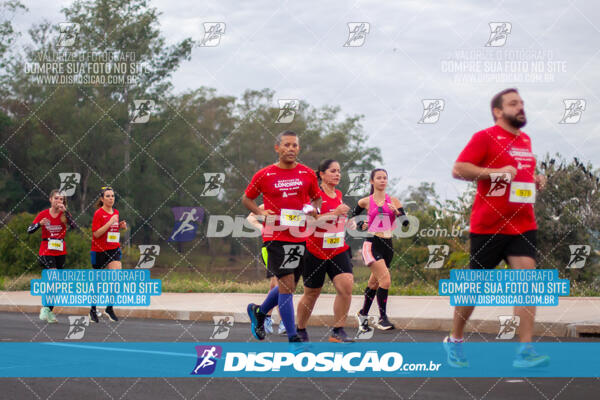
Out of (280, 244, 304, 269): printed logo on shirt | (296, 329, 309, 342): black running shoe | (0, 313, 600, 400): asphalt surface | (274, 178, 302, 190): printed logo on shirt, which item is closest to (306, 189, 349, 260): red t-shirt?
(280, 244, 304, 269): printed logo on shirt

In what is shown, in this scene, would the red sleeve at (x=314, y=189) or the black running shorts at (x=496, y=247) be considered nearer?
the black running shorts at (x=496, y=247)

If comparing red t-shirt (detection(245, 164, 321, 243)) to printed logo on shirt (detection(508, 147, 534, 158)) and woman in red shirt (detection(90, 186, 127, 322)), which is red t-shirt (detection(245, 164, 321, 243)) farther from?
woman in red shirt (detection(90, 186, 127, 322))

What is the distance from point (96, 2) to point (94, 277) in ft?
108

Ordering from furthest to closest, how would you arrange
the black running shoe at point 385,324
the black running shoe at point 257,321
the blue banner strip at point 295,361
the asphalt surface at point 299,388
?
the black running shoe at point 385,324 < the black running shoe at point 257,321 < the blue banner strip at point 295,361 < the asphalt surface at point 299,388

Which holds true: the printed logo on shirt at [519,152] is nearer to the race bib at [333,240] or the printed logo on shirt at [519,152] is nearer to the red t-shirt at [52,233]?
the race bib at [333,240]

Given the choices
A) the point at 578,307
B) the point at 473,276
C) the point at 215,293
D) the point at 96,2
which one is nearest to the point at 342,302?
the point at 473,276

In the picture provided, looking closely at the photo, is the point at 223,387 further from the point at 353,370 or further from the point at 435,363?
the point at 435,363

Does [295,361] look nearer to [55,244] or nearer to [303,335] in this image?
[303,335]

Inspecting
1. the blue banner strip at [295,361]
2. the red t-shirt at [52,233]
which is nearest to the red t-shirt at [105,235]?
the red t-shirt at [52,233]

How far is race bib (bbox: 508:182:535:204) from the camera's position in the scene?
5754 mm

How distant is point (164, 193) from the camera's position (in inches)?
1821

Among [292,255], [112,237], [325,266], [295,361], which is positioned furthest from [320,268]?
[112,237]

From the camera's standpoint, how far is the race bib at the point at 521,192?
5754 millimetres

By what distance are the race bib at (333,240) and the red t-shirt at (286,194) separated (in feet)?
1.71
